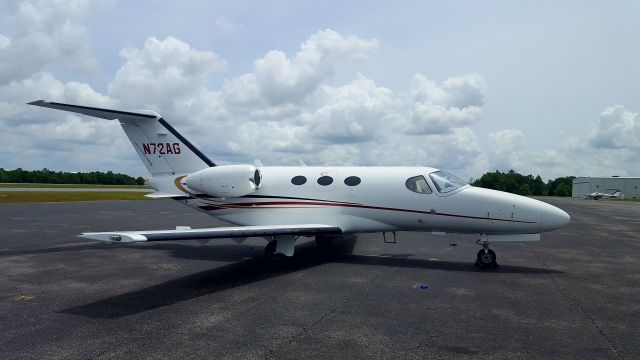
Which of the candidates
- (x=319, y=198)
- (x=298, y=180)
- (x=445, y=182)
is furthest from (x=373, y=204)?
(x=298, y=180)

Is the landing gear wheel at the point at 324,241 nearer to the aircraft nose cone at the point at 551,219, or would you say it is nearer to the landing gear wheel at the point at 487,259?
the landing gear wheel at the point at 487,259

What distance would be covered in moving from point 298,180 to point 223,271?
150 inches

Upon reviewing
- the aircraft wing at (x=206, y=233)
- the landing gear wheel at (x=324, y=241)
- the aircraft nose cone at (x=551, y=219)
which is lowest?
the landing gear wheel at (x=324, y=241)

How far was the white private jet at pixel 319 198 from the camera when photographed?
1112 centimetres

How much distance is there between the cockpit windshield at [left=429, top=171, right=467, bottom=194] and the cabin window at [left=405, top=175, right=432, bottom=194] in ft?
0.79

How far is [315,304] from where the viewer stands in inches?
303

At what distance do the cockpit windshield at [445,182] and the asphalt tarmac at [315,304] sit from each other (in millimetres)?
2055

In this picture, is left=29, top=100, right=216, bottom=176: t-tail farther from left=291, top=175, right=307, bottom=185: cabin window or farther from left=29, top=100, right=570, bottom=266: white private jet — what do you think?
left=291, top=175, right=307, bottom=185: cabin window

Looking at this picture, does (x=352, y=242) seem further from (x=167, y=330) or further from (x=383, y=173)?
(x=167, y=330)

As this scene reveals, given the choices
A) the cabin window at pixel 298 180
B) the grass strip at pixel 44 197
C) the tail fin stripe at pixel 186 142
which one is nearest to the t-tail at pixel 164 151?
the tail fin stripe at pixel 186 142

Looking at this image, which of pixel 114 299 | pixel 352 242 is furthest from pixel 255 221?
pixel 114 299

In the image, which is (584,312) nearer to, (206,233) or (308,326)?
(308,326)

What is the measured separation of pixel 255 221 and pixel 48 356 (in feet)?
27.1

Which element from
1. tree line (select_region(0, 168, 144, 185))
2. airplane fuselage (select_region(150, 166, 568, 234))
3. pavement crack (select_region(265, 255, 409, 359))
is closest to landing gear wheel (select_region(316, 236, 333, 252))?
airplane fuselage (select_region(150, 166, 568, 234))
